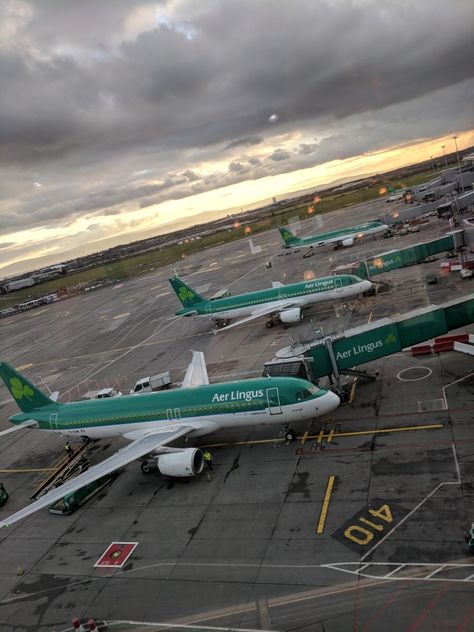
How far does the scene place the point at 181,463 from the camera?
90.7 ft

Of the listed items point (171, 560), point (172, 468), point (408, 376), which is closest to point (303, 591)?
point (171, 560)

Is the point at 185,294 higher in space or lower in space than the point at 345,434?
higher

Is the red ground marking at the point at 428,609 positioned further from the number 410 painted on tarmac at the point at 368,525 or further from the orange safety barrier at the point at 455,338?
the orange safety barrier at the point at 455,338

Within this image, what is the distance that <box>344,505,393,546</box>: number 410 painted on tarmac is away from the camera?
20.2m

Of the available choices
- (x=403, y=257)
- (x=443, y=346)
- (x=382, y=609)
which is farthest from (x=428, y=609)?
(x=403, y=257)

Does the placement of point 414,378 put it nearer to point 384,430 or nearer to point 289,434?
point 384,430

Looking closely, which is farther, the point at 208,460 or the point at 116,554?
the point at 208,460

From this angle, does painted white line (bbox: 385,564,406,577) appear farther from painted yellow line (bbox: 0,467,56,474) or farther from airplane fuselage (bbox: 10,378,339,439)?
painted yellow line (bbox: 0,467,56,474)

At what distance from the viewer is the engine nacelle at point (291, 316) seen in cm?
5511

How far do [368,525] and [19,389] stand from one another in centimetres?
2804

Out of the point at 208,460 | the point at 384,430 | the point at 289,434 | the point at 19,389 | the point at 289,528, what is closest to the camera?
the point at 289,528

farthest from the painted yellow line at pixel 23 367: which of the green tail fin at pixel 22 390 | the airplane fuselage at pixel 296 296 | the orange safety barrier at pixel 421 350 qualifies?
the orange safety barrier at pixel 421 350

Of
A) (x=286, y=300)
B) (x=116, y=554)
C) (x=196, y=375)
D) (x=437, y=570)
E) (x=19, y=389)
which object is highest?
(x=19, y=389)

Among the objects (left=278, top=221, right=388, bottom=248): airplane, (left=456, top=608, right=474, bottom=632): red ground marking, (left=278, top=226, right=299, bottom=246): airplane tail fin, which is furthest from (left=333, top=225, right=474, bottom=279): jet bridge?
(left=456, top=608, right=474, bottom=632): red ground marking
